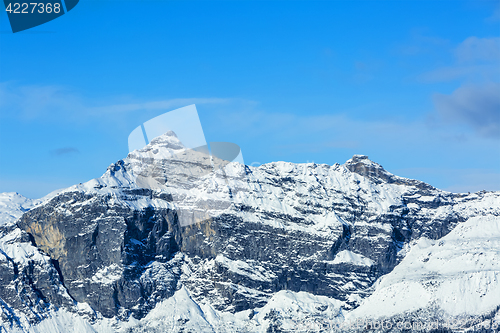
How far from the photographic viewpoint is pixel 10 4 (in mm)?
81000

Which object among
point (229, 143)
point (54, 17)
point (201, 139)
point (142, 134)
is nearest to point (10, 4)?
point (54, 17)

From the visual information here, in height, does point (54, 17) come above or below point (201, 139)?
above

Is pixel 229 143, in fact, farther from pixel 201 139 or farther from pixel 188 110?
pixel 188 110

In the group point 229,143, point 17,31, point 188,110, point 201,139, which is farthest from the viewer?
point 229,143

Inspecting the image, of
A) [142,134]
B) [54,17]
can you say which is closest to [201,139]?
[142,134]

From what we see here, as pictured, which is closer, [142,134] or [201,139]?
[142,134]

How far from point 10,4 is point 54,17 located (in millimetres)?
8788

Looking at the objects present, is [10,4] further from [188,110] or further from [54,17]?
[188,110]

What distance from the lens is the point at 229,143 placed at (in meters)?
101

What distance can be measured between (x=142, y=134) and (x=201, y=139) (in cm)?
913

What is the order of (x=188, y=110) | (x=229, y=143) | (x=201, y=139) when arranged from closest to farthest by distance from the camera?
(x=188, y=110)
(x=201, y=139)
(x=229, y=143)

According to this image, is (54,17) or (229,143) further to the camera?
(229,143)

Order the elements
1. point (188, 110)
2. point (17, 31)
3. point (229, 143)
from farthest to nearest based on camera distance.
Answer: point (229, 143) → point (188, 110) → point (17, 31)

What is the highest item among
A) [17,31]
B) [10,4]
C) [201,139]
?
[10,4]
